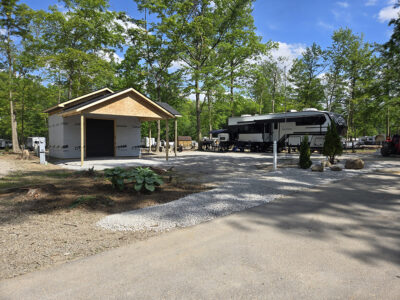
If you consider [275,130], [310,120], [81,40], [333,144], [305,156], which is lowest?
[305,156]

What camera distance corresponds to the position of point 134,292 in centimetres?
215

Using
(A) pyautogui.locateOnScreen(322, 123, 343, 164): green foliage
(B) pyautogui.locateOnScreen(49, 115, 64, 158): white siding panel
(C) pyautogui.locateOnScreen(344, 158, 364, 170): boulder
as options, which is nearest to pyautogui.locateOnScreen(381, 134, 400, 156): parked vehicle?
(A) pyautogui.locateOnScreen(322, 123, 343, 164): green foliage

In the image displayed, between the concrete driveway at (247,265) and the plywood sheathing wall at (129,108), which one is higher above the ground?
the plywood sheathing wall at (129,108)

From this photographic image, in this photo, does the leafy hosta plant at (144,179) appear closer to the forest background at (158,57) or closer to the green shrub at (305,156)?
the green shrub at (305,156)

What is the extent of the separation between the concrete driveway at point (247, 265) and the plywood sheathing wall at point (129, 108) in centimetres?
1096

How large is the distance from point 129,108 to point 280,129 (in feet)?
43.1

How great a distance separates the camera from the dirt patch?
2.89 metres

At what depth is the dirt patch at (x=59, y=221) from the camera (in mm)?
2889

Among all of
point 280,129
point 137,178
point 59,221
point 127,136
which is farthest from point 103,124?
point 280,129

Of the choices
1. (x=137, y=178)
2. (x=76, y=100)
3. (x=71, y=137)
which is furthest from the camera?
(x=71, y=137)

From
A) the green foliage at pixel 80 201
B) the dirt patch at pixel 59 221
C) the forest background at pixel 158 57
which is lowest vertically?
the dirt patch at pixel 59 221

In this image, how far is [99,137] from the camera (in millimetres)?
16438

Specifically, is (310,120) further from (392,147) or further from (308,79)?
(308,79)

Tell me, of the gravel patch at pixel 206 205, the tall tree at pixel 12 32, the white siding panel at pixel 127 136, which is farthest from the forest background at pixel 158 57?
the gravel patch at pixel 206 205
